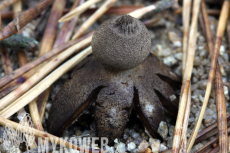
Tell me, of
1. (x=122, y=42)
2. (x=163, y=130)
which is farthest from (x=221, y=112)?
(x=122, y=42)

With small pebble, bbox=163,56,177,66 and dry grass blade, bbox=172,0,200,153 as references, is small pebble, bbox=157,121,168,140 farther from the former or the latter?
small pebble, bbox=163,56,177,66

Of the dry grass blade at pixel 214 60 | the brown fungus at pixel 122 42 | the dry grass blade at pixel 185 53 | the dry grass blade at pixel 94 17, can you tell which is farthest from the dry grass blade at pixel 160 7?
the brown fungus at pixel 122 42

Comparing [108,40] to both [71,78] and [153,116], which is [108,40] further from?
[153,116]

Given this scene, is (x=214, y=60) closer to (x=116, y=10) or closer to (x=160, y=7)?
(x=160, y=7)

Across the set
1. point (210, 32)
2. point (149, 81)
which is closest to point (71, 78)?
point (149, 81)

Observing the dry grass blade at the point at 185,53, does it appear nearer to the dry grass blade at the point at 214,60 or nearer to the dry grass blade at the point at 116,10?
the dry grass blade at the point at 214,60
